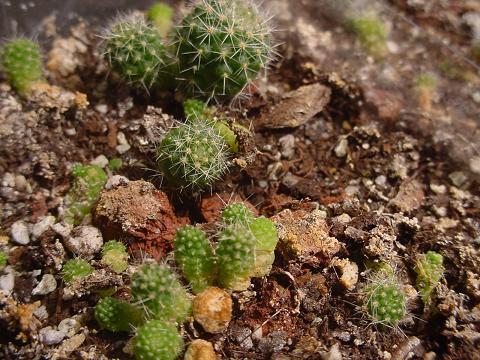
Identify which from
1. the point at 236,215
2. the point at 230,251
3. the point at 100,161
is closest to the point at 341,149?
the point at 236,215

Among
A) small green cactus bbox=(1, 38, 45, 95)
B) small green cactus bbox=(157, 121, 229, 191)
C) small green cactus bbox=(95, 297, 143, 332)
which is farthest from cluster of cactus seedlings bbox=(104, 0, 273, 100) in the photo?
small green cactus bbox=(95, 297, 143, 332)

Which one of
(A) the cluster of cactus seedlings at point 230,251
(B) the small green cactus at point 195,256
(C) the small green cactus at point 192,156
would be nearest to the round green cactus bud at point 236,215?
(A) the cluster of cactus seedlings at point 230,251

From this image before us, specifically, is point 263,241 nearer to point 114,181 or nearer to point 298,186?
point 298,186

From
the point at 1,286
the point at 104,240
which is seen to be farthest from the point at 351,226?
the point at 1,286

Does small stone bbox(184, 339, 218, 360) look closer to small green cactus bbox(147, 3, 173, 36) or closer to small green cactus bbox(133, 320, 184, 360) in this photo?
small green cactus bbox(133, 320, 184, 360)

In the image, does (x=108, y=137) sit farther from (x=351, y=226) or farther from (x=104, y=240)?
(x=351, y=226)
